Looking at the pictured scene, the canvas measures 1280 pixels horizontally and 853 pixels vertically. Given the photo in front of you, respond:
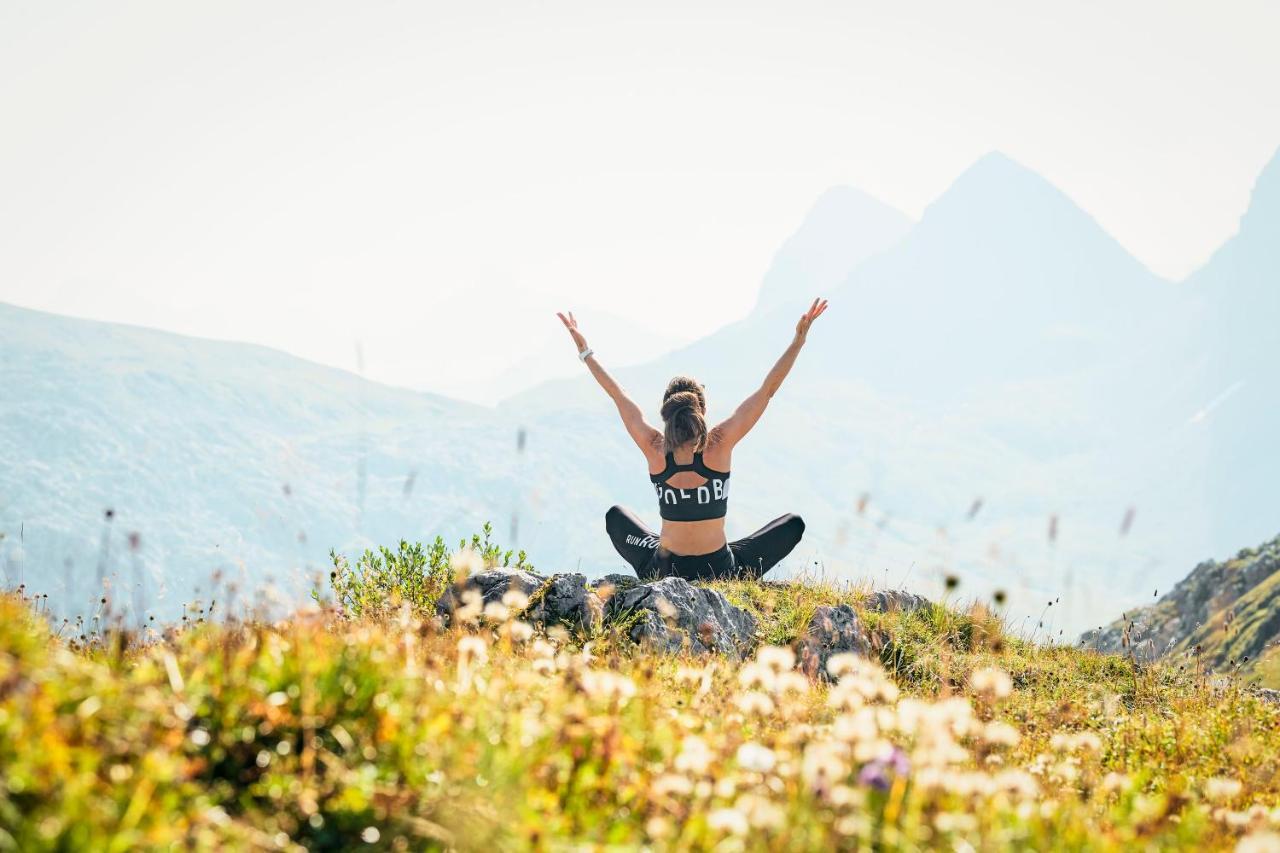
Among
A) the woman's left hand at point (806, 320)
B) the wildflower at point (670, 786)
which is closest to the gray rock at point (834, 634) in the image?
the woman's left hand at point (806, 320)

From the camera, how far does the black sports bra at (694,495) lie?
10.7 m

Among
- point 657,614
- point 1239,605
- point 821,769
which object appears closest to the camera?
point 821,769

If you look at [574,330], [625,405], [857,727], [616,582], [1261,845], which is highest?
[574,330]

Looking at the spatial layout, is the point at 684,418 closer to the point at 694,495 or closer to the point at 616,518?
the point at 694,495

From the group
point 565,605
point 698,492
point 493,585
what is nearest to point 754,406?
point 698,492

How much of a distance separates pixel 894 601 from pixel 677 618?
4229 mm

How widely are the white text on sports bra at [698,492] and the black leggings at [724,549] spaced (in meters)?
0.80

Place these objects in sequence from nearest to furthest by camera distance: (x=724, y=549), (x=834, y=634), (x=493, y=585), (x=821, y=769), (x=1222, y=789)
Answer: (x=821, y=769), (x=1222, y=789), (x=493, y=585), (x=834, y=634), (x=724, y=549)

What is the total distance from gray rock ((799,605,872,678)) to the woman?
1718 mm

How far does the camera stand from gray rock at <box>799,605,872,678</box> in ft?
31.1

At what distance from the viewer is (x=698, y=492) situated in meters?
10.8

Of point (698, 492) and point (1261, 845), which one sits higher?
point (698, 492)

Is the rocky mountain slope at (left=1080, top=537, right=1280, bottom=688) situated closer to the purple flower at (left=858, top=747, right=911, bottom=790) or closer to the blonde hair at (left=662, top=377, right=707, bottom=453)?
the blonde hair at (left=662, top=377, right=707, bottom=453)

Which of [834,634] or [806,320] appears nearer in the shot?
[834,634]
